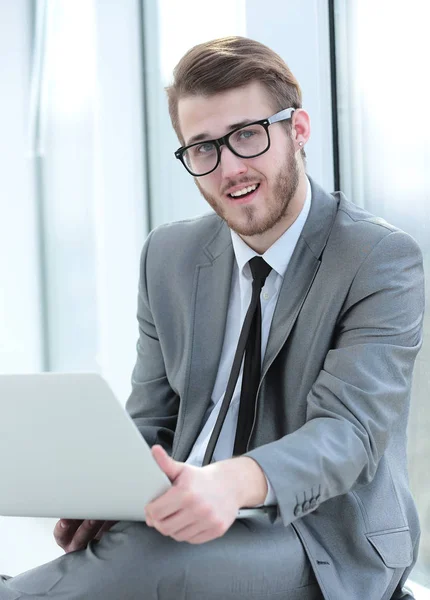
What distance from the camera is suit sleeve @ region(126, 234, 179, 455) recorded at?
2113 mm

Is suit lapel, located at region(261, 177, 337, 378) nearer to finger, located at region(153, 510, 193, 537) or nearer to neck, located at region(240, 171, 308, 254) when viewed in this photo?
neck, located at region(240, 171, 308, 254)

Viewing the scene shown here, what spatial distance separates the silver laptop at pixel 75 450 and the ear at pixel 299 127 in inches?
33.9

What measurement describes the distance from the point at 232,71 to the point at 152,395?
2.42 ft

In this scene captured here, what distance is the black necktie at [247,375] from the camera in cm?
184

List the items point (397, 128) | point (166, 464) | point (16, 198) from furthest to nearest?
point (16, 198) < point (397, 128) < point (166, 464)

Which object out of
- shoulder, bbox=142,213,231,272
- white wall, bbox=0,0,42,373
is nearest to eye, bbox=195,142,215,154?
shoulder, bbox=142,213,231,272

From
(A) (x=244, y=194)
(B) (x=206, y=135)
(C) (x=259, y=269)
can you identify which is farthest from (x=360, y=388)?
(B) (x=206, y=135)

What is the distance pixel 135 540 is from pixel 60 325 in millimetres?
3301

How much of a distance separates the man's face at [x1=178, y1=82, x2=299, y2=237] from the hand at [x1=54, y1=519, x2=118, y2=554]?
2.16 ft

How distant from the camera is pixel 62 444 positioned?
4.48 feet

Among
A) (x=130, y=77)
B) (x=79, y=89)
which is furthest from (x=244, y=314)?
(x=79, y=89)

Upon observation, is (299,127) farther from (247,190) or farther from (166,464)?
(166,464)

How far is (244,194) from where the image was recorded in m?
1.95

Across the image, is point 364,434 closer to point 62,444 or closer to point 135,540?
point 135,540
